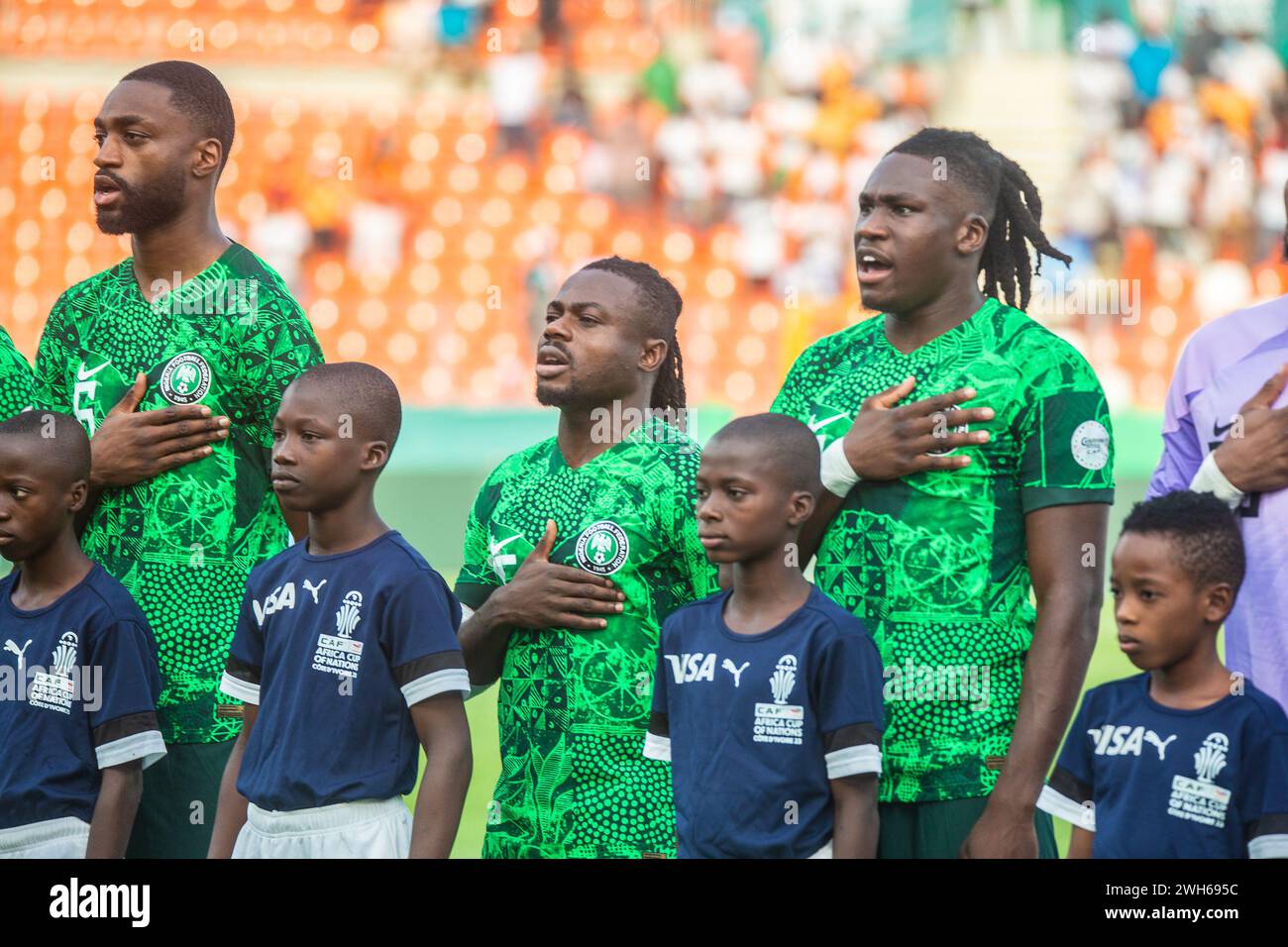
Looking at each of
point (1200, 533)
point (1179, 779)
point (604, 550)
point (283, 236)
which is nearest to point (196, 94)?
point (604, 550)

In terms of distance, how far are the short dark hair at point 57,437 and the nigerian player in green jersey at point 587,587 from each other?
0.87 metres

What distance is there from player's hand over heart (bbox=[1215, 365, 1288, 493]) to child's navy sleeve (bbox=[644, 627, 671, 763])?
117 cm

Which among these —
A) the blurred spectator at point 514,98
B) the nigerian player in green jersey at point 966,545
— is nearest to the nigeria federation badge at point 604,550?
the nigerian player in green jersey at point 966,545

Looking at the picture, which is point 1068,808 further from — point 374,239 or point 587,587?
point 374,239

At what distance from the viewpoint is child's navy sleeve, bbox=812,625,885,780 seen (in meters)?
3.14

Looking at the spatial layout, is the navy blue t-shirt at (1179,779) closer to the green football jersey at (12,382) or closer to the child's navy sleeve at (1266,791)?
the child's navy sleeve at (1266,791)

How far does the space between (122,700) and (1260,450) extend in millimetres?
2345

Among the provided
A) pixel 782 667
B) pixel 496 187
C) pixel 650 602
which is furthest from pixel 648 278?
pixel 496 187

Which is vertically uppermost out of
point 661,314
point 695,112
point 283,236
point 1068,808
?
point 695,112

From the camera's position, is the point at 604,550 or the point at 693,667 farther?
the point at 604,550

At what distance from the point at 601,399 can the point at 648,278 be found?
36 cm

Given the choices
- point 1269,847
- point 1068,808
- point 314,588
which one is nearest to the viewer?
point 1269,847

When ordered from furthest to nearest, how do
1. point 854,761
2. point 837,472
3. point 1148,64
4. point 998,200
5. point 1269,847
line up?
point 1148,64 < point 998,200 < point 837,472 < point 854,761 < point 1269,847

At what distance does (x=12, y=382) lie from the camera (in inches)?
161
